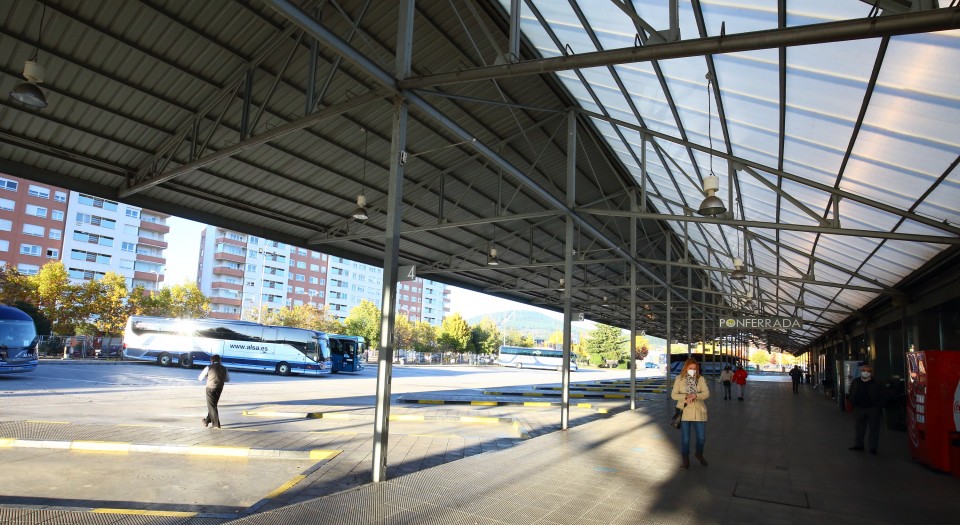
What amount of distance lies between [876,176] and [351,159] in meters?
11.6

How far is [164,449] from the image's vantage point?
352 inches

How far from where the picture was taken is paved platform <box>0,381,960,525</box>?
5559 millimetres

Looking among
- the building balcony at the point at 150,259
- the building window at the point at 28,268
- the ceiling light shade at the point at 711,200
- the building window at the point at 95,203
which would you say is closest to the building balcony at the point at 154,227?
the building balcony at the point at 150,259

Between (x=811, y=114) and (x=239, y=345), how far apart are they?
3326 centimetres

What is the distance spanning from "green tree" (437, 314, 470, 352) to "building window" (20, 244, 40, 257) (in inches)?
2028

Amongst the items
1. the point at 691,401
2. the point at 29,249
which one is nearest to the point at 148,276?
the point at 29,249

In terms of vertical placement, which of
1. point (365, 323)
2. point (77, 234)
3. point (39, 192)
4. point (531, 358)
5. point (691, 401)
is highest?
point (39, 192)

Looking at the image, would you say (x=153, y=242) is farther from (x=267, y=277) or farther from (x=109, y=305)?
(x=109, y=305)

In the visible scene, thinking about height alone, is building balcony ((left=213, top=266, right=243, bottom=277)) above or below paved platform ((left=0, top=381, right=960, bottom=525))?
above

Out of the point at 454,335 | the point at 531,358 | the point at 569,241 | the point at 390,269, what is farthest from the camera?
the point at 454,335

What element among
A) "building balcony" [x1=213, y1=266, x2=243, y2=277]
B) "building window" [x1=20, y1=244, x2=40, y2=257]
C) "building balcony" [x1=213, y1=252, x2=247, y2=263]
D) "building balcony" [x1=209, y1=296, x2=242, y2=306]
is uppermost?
"building balcony" [x1=213, y1=252, x2=247, y2=263]

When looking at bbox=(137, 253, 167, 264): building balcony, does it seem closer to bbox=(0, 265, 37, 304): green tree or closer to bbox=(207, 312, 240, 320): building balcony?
bbox=(207, 312, 240, 320): building balcony

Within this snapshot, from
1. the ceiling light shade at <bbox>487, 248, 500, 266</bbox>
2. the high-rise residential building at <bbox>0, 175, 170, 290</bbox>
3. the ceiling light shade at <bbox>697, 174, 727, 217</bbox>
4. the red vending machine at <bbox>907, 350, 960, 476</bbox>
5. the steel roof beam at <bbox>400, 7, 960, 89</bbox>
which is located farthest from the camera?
the high-rise residential building at <bbox>0, 175, 170, 290</bbox>

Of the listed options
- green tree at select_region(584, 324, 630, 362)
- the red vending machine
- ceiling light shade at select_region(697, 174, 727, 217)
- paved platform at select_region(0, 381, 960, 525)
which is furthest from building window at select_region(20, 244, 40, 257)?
green tree at select_region(584, 324, 630, 362)
